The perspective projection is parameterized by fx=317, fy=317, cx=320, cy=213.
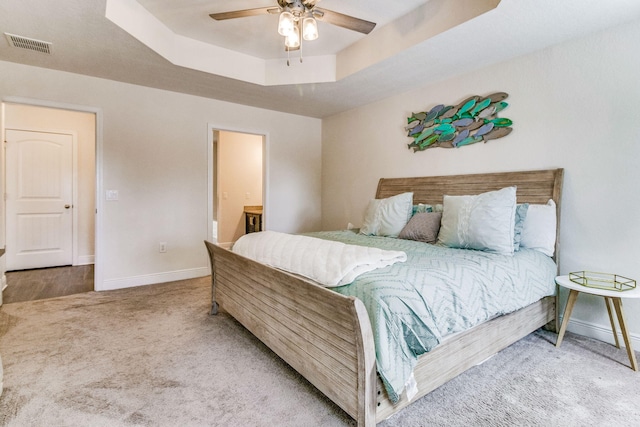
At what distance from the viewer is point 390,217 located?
10.4ft

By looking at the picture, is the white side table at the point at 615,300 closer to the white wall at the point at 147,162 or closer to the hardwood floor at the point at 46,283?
the white wall at the point at 147,162

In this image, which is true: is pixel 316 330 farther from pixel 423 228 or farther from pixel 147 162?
pixel 147 162

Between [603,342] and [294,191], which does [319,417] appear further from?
[294,191]

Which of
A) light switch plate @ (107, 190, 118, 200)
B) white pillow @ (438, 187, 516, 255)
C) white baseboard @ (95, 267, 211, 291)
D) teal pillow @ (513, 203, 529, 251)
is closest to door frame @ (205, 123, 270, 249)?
white baseboard @ (95, 267, 211, 291)

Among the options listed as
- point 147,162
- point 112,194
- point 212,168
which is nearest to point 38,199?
point 112,194

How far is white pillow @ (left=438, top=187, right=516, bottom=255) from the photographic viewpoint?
2.31 metres

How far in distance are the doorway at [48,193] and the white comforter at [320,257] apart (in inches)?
124

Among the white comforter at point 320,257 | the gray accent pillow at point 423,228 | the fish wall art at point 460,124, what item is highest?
the fish wall art at point 460,124

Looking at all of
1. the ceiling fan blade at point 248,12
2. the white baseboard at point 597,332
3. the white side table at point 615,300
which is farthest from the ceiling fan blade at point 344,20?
the white baseboard at point 597,332

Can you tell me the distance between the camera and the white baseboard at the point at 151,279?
140 inches

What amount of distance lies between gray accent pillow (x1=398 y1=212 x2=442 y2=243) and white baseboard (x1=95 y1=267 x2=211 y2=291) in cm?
267

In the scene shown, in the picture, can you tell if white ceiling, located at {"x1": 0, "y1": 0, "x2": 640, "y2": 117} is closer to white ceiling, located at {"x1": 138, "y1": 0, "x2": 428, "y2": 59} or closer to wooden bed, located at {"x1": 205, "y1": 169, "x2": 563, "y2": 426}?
white ceiling, located at {"x1": 138, "y1": 0, "x2": 428, "y2": 59}

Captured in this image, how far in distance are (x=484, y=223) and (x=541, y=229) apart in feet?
1.61

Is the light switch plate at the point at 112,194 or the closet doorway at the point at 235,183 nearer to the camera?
the light switch plate at the point at 112,194
